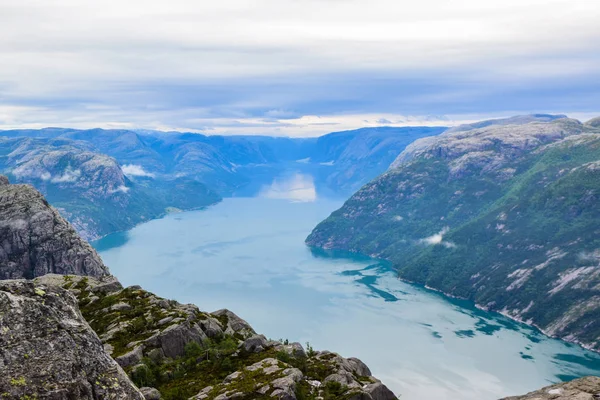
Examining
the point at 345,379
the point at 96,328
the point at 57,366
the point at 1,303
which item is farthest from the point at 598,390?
the point at 96,328

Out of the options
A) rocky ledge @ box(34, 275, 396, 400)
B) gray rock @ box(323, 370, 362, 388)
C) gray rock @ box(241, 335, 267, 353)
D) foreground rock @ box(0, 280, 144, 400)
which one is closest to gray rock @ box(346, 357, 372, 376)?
rocky ledge @ box(34, 275, 396, 400)

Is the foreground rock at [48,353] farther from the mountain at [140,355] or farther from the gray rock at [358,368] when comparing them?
the gray rock at [358,368]

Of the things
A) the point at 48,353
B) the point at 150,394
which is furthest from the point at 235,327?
the point at 48,353

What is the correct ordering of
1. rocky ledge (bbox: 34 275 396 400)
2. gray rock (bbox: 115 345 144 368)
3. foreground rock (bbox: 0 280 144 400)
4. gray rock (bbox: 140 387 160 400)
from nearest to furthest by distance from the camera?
foreground rock (bbox: 0 280 144 400) < gray rock (bbox: 140 387 160 400) < rocky ledge (bbox: 34 275 396 400) < gray rock (bbox: 115 345 144 368)

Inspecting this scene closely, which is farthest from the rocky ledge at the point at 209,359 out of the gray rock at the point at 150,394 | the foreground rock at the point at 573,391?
the foreground rock at the point at 573,391

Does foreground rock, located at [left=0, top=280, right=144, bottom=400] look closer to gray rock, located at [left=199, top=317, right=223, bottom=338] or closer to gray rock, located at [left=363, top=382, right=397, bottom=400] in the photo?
gray rock, located at [left=363, top=382, right=397, bottom=400]

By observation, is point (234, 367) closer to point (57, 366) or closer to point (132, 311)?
point (132, 311)

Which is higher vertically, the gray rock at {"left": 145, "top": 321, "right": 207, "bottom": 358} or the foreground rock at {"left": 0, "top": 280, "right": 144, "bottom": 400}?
the foreground rock at {"left": 0, "top": 280, "right": 144, "bottom": 400}
